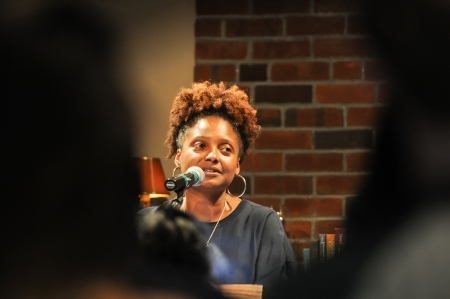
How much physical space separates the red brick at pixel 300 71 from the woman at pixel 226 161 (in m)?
0.51

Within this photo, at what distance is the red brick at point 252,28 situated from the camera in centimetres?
246

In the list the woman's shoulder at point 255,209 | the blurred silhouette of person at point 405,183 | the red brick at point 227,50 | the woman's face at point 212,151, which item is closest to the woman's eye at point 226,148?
the woman's face at point 212,151

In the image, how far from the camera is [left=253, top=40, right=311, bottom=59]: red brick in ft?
8.11

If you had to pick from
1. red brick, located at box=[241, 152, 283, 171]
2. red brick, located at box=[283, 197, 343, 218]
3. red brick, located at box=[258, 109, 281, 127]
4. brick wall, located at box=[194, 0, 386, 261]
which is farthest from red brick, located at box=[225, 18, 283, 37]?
red brick, located at box=[283, 197, 343, 218]

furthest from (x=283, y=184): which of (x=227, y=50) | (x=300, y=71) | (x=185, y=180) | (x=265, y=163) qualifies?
(x=185, y=180)

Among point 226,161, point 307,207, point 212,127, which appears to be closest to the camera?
point 226,161

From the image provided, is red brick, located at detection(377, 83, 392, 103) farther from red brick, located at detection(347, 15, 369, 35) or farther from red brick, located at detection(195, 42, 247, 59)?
red brick, located at detection(195, 42, 247, 59)

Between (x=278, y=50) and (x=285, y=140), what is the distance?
34 centimetres

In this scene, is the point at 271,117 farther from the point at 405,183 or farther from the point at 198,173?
the point at 405,183

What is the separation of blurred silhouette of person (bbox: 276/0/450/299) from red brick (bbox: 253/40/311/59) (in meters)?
2.16

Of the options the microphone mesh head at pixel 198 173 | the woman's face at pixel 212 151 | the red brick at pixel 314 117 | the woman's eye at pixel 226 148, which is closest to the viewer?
the microphone mesh head at pixel 198 173

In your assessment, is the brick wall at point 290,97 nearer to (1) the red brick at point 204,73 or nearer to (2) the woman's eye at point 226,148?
(1) the red brick at point 204,73

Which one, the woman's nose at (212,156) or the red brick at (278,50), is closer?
the woman's nose at (212,156)

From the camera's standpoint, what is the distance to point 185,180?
131 centimetres
